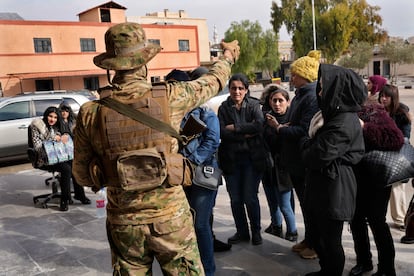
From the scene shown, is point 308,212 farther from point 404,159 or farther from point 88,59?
point 88,59

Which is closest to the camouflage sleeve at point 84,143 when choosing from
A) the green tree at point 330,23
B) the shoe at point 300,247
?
the shoe at point 300,247

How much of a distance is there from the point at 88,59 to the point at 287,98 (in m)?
27.2

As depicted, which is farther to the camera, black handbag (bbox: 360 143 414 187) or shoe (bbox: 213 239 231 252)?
shoe (bbox: 213 239 231 252)

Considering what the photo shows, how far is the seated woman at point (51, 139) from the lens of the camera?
5203mm

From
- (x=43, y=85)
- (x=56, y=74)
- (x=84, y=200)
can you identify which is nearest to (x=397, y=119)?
(x=84, y=200)

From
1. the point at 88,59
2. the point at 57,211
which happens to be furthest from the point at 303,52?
the point at 57,211

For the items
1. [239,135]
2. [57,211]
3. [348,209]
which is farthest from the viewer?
[57,211]

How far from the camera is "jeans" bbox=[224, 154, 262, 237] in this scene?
3.64m

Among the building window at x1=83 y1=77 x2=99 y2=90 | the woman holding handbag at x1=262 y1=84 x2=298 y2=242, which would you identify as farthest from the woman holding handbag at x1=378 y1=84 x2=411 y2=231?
the building window at x1=83 y1=77 x2=99 y2=90

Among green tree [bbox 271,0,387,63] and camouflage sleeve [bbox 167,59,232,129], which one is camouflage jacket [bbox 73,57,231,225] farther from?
green tree [bbox 271,0,387,63]

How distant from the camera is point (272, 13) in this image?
41.9 metres

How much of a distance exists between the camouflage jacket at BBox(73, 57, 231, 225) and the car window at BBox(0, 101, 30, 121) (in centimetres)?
781

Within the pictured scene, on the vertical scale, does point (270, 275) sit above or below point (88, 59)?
below

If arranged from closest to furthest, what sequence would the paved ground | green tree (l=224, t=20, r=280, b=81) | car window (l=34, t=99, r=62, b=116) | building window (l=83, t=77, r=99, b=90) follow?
the paved ground < car window (l=34, t=99, r=62, b=116) < building window (l=83, t=77, r=99, b=90) < green tree (l=224, t=20, r=280, b=81)
